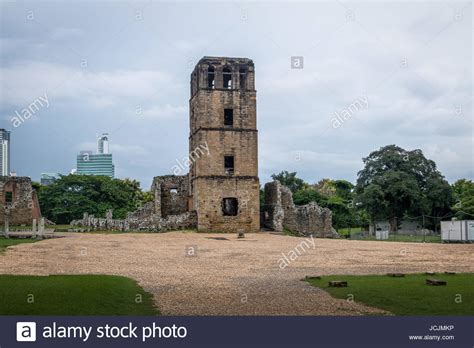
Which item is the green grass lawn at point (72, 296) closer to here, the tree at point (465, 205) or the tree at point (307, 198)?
the tree at point (465, 205)

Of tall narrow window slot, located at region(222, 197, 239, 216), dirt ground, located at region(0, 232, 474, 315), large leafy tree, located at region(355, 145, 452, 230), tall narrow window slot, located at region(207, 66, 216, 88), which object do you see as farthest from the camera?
large leafy tree, located at region(355, 145, 452, 230)

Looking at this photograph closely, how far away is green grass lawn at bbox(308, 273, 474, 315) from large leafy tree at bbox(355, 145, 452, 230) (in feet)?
→ 106

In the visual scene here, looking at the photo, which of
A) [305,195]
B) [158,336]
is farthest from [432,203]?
[158,336]

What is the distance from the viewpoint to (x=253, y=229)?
4131 cm

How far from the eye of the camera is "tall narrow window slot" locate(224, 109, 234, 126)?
1657 inches

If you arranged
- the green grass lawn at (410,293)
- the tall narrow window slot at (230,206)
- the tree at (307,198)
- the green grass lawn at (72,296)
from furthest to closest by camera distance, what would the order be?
the tree at (307,198)
the tall narrow window slot at (230,206)
the green grass lawn at (410,293)
the green grass lawn at (72,296)

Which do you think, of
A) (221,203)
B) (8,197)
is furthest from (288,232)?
(8,197)

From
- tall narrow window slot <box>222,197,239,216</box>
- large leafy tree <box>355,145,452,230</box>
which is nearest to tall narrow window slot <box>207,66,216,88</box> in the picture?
tall narrow window slot <box>222,197,239,216</box>

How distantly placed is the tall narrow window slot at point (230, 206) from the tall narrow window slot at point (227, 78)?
27.2ft

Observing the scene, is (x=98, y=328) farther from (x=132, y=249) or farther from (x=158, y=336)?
(x=132, y=249)

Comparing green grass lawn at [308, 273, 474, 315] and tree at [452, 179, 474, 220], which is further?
tree at [452, 179, 474, 220]

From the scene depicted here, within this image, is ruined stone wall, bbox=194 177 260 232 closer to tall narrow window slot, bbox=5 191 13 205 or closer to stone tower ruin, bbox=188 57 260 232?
stone tower ruin, bbox=188 57 260 232

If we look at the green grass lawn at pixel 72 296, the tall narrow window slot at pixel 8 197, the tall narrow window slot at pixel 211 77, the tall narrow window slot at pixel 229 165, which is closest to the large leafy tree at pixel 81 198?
the tall narrow window slot at pixel 8 197

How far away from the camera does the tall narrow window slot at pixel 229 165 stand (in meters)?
41.7
